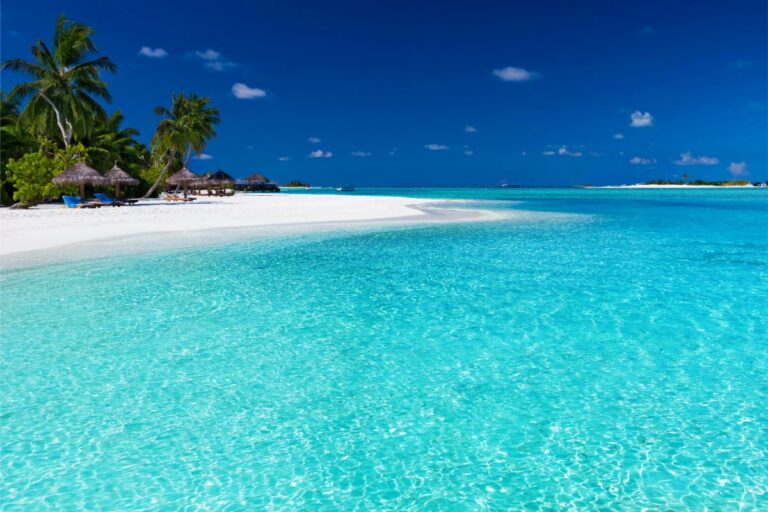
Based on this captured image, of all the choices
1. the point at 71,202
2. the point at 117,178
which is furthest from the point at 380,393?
the point at 117,178

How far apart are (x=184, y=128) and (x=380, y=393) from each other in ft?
115

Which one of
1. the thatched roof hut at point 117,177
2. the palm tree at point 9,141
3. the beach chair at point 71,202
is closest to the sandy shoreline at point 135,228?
the beach chair at point 71,202

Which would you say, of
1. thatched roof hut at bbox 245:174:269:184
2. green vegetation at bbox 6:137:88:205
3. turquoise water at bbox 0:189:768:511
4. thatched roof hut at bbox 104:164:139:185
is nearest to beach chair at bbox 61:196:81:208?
green vegetation at bbox 6:137:88:205

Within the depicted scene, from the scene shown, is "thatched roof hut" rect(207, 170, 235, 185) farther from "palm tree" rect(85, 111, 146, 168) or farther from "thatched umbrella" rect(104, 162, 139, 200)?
"thatched umbrella" rect(104, 162, 139, 200)

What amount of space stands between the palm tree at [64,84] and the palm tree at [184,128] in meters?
6.69

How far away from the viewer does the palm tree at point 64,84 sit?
24.9 m

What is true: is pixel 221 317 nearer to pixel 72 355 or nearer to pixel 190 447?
pixel 72 355

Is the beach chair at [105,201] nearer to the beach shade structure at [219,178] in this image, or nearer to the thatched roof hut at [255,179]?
the beach shade structure at [219,178]

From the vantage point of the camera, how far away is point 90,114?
86.2ft

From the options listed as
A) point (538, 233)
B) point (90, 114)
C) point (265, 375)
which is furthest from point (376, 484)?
point (90, 114)

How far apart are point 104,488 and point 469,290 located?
6.16 m

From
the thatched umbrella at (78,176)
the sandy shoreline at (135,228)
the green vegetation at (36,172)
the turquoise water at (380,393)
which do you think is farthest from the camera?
the thatched umbrella at (78,176)

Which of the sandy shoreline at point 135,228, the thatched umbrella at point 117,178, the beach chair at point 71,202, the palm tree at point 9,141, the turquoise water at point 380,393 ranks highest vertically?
the palm tree at point 9,141

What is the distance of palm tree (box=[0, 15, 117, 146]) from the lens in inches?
979
